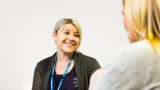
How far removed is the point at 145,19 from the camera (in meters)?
0.83

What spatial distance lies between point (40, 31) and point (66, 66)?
3.19 ft

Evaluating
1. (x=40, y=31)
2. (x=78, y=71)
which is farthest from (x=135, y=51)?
(x=40, y=31)

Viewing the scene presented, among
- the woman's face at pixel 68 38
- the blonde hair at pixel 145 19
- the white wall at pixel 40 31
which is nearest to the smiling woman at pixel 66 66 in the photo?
the woman's face at pixel 68 38

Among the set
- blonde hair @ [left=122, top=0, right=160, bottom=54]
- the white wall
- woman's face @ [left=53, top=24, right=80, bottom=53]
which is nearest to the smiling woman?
woman's face @ [left=53, top=24, right=80, bottom=53]

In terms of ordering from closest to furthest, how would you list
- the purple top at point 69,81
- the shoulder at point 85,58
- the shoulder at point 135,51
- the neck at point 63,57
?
1. the shoulder at point 135,51
2. the purple top at point 69,81
3. the shoulder at point 85,58
4. the neck at point 63,57

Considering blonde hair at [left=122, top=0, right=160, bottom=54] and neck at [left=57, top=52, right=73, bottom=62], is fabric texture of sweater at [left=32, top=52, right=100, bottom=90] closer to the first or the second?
neck at [left=57, top=52, right=73, bottom=62]

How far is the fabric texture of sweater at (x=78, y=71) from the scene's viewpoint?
2.06 meters

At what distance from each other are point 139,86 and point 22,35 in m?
2.42

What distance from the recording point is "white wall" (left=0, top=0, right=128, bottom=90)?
9.91 feet

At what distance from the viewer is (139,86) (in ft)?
2.53

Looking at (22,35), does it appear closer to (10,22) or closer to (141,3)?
(10,22)

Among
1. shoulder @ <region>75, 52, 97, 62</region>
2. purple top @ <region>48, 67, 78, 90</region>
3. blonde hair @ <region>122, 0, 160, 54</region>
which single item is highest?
blonde hair @ <region>122, 0, 160, 54</region>

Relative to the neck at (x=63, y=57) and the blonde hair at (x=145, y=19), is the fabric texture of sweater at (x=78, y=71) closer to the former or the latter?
→ the neck at (x=63, y=57)

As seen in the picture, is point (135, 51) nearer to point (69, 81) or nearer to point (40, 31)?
point (69, 81)
